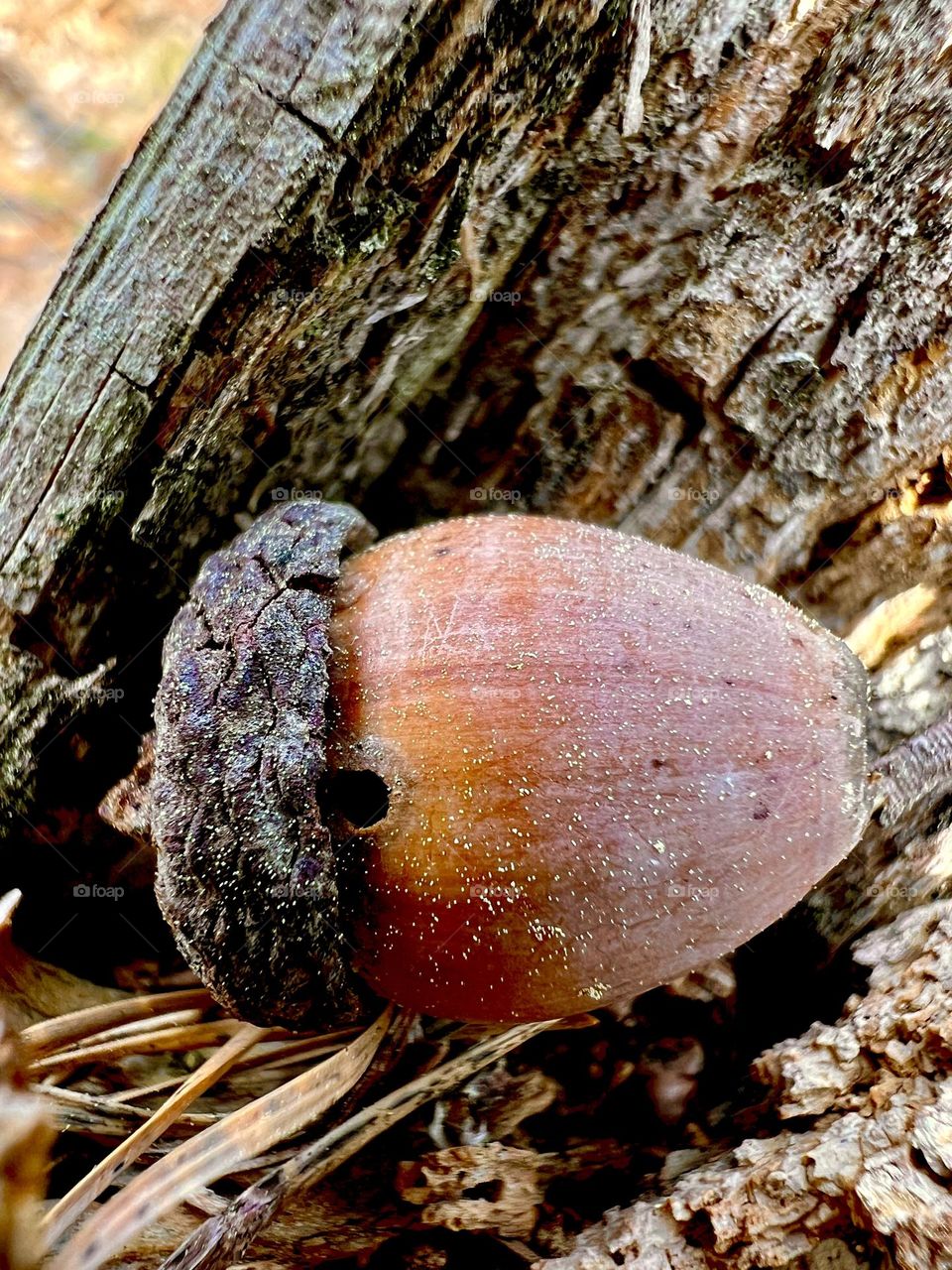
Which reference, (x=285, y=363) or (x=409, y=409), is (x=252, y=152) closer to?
(x=285, y=363)

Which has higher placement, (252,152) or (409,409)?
(252,152)

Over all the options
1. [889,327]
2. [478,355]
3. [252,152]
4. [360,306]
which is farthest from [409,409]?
[889,327]

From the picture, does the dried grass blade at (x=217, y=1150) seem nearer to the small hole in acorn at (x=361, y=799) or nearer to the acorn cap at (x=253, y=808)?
the acorn cap at (x=253, y=808)

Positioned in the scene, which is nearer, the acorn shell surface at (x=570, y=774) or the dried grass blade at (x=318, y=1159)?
the acorn shell surface at (x=570, y=774)

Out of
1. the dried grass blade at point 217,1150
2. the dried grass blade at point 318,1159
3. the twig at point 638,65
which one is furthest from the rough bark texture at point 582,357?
the dried grass blade at point 217,1150

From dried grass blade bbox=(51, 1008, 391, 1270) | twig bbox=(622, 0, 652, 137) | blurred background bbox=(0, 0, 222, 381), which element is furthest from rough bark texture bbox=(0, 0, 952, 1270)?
blurred background bbox=(0, 0, 222, 381)

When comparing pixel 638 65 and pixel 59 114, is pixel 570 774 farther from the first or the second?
pixel 59 114
